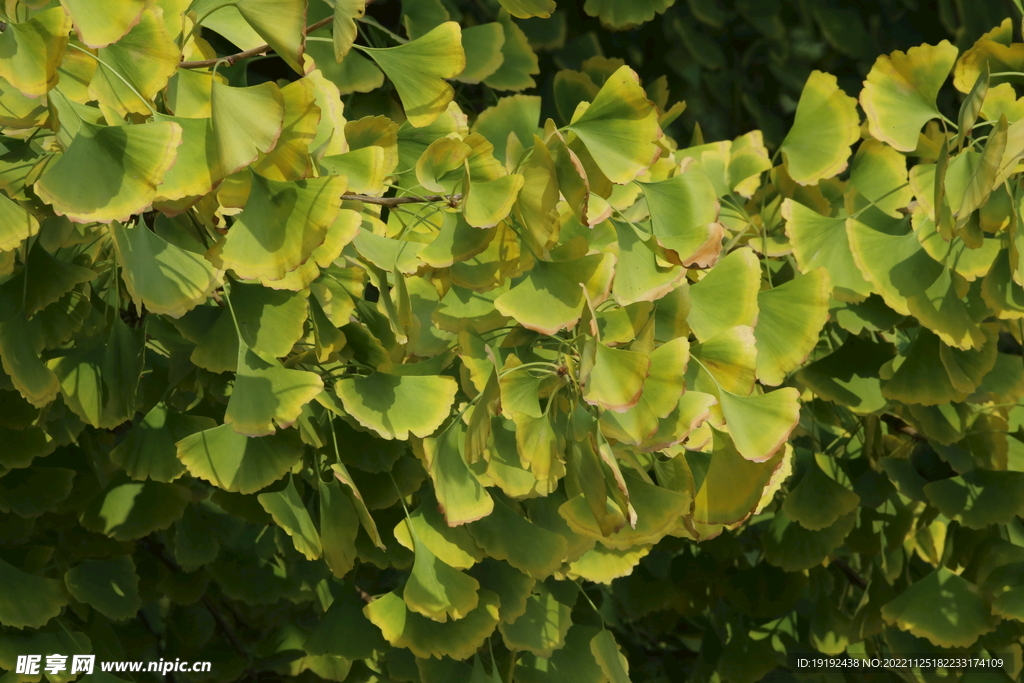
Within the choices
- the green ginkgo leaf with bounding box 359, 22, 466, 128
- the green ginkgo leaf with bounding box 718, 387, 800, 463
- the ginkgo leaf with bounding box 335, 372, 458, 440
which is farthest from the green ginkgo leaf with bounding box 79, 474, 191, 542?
the green ginkgo leaf with bounding box 718, 387, 800, 463

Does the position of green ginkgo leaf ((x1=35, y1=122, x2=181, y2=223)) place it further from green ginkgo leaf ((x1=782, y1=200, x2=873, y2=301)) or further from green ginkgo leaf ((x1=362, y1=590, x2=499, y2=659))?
green ginkgo leaf ((x1=782, y1=200, x2=873, y2=301))

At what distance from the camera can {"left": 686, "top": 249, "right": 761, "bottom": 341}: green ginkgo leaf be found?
64 cm

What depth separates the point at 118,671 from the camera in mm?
915

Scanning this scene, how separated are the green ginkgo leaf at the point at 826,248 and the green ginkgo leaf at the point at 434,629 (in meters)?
0.38

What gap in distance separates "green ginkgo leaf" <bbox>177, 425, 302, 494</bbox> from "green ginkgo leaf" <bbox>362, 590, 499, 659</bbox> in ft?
0.47

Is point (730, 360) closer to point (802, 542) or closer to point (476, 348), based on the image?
A: point (476, 348)

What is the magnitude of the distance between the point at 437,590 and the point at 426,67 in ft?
1.26

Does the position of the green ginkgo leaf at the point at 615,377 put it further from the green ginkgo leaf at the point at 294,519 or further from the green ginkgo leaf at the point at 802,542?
the green ginkgo leaf at the point at 802,542

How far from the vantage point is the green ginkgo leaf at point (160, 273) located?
562 mm

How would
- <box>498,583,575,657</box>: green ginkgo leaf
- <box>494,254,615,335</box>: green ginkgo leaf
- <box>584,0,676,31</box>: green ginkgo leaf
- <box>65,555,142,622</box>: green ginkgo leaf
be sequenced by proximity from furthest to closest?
<box>584,0,676,31</box>: green ginkgo leaf → <box>65,555,142,622</box>: green ginkgo leaf → <box>498,583,575,657</box>: green ginkgo leaf → <box>494,254,615,335</box>: green ginkgo leaf

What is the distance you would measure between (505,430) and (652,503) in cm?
11

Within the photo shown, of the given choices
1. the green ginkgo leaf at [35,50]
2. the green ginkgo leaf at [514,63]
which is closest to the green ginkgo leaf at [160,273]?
the green ginkgo leaf at [35,50]

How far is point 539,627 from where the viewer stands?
78 cm

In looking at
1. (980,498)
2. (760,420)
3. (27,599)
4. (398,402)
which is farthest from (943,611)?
(27,599)
